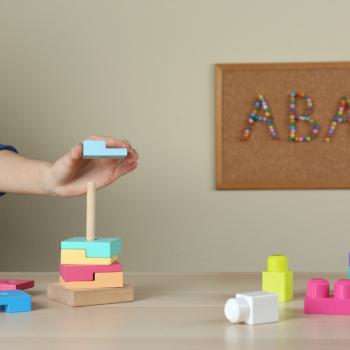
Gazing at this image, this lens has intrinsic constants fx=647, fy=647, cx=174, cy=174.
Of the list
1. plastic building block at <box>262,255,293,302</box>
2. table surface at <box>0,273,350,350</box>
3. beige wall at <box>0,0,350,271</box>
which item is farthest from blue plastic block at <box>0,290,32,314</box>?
beige wall at <box>0,0,350,271</box>

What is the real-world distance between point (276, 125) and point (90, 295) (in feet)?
5.68

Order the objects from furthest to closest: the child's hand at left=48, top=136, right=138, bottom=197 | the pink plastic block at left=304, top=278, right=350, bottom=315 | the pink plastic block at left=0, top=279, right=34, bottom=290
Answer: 1. the child's hand at left=48, top=136, right=138, bottom=197
2. the pink plastic block at left=0, top=279, right=34, bottom=290
3. the pink plastic block at left=304, top=278, right=350, bottom=315

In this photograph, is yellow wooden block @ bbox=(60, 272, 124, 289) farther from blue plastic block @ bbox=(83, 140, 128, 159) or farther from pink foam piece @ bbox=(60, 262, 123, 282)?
blue plastic block @ bbox=(83, 140, 128, 159)

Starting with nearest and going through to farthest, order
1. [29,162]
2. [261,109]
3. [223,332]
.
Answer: [223,332], [29,162], [261,109]

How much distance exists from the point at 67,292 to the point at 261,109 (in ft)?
5.73

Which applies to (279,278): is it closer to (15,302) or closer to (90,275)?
(90,275)

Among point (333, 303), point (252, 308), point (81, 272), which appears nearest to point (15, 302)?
point (81, 272)

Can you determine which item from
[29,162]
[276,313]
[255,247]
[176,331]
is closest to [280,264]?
[276,313]

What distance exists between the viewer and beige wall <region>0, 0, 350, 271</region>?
2611 mm

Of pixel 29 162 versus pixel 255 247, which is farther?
pixel 255 247

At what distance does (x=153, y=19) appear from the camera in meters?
2.65

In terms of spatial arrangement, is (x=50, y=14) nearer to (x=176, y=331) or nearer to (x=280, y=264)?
(x=280, y=264)

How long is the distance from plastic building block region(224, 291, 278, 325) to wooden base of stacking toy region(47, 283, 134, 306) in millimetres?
222

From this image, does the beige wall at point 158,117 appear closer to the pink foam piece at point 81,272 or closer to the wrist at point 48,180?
the wrist at point 48,180
